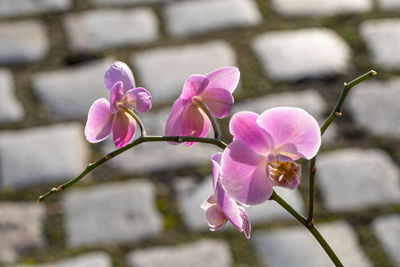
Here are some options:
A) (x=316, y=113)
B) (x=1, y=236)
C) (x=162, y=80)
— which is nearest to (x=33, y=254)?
(x=1, y=236)

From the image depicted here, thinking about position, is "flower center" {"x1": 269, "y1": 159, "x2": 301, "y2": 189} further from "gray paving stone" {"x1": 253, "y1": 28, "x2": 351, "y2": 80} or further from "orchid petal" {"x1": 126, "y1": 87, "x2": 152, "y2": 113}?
"gray paving stone" {"x1": 253, "y1": 28, "x2": 351, "y2": 80}

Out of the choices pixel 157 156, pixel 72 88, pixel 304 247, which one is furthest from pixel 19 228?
pixel 304 247

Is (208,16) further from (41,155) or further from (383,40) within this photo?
(41,155)

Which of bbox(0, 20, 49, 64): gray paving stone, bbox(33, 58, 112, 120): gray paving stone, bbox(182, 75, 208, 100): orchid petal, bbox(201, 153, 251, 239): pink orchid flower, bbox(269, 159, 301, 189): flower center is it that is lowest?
bbox(33, 58, 112, 120): gray paving stone

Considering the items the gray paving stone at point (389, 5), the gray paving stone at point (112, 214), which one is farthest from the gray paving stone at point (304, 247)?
the gray paving stone at point (389, 5)

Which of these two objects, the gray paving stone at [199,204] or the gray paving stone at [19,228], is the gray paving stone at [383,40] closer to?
the gray paving stone at [199,204]

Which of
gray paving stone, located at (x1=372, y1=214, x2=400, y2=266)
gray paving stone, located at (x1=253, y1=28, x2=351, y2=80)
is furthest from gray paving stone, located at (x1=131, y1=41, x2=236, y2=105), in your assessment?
gray paving stone, located at (x1=372, y1=214, x2=400, y2=266)
